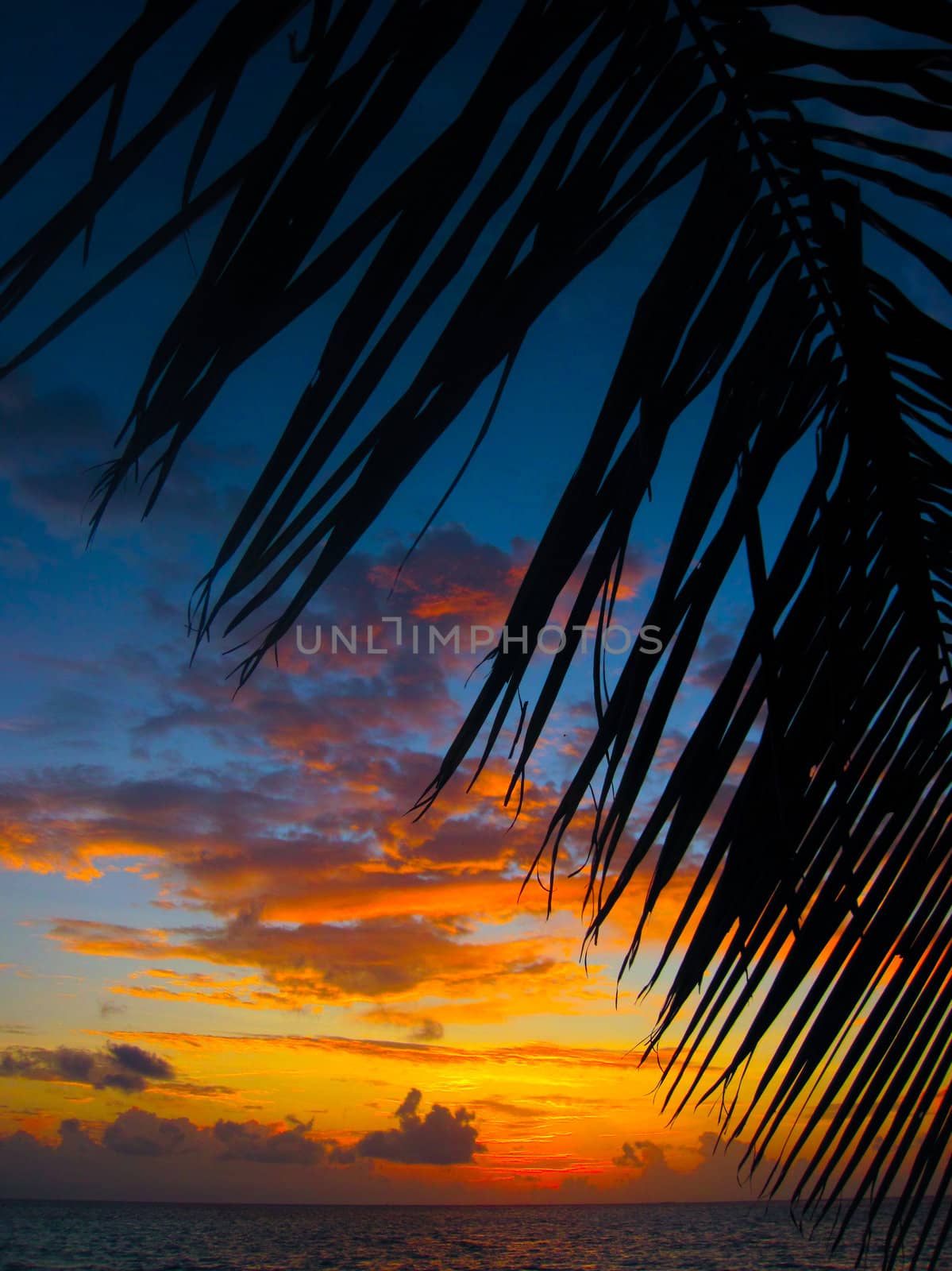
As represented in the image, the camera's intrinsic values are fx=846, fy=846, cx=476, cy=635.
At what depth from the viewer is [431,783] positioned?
1.08 metres

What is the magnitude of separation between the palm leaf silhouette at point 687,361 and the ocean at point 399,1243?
31.6 m

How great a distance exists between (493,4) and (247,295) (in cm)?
52

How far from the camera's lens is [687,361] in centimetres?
91

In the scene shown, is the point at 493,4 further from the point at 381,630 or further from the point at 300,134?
the point at 381,630

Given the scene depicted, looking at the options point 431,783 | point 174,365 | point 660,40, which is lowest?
point 431,783

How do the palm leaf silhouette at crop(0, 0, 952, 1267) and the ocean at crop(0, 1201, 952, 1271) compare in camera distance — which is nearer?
the palm leaf silhouette at crop(0, 0, 952, 1267)

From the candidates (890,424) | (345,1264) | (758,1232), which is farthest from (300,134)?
(758,1232)

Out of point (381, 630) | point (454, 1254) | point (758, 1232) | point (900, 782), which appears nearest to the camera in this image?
point (900, 782)

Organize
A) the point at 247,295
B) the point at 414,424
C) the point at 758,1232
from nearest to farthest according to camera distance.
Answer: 1. the point at 247,295
2. the point at 414,424
3. the point at 758,1232

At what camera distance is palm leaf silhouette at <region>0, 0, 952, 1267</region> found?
22.8 inches

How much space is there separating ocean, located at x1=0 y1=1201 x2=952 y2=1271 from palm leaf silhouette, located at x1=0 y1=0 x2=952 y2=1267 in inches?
1245

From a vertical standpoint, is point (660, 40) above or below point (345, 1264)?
above

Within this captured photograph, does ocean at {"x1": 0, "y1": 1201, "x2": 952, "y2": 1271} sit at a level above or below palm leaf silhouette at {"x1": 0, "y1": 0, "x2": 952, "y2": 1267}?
below

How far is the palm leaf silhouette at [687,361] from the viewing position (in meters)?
0.58
